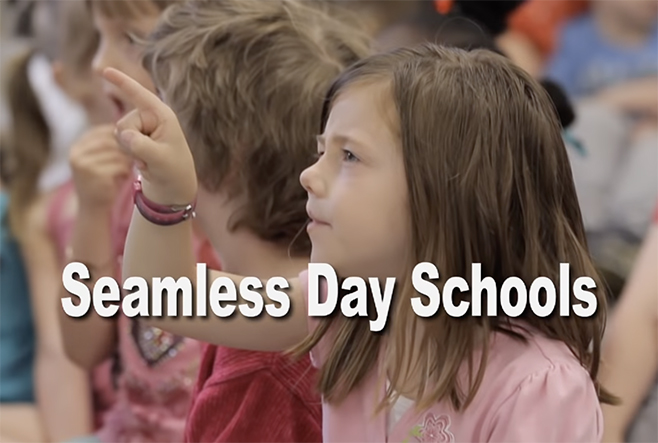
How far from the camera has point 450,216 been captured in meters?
0.73

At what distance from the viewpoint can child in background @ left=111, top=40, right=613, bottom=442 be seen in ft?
2.37

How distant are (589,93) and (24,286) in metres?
1.00

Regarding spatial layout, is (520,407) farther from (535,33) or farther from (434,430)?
(535,33)

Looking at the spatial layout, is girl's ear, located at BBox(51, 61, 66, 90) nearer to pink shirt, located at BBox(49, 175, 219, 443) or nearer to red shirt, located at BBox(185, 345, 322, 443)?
pink shirt, located at BBox(49, 175, 219, 443)

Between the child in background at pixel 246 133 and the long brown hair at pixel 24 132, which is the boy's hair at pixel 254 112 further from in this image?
the long brown hair at pixel 24 132

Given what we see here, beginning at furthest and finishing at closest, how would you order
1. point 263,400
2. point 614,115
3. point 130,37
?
point 614,115 < point 130,37 < point 263,400

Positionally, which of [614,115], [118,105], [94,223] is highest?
[614,115]

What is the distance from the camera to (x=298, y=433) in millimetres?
902

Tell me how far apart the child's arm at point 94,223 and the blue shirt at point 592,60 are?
90cm

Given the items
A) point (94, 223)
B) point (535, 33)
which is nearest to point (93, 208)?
point (94, 223)

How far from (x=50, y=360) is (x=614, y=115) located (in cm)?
96

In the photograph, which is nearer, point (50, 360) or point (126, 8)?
point (126, 8)

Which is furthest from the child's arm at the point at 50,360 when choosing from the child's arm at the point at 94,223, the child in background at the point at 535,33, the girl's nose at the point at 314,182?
the child in background at the point at 535,33

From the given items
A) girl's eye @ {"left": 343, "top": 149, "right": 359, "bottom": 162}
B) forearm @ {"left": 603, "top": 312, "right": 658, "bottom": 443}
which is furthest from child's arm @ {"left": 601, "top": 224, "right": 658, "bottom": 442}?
girl's eye @ {"left": 343, "top": 149, "right": 359, "bottom": 162}
